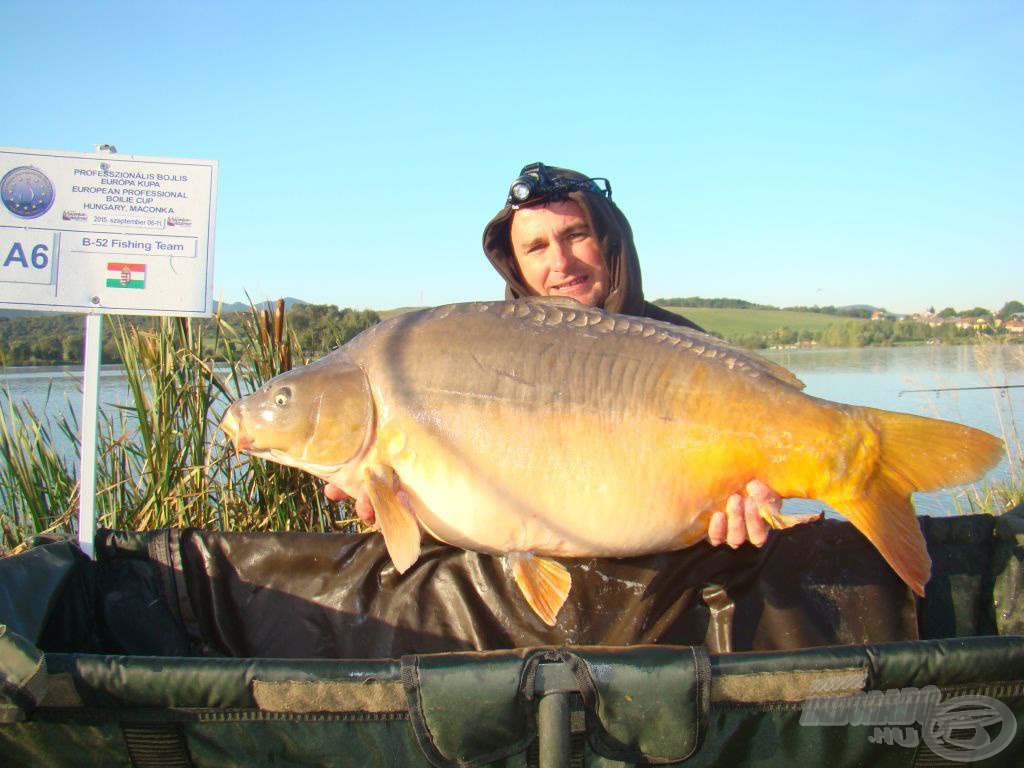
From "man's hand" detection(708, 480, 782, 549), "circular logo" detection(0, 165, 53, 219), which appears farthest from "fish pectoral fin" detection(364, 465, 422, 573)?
"circular logo" detection(0, 165, 53, 219)

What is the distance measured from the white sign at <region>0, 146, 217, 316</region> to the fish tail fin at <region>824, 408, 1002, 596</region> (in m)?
1.65

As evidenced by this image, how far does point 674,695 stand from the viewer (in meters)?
1.08

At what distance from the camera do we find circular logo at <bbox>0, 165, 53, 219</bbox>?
1.88 meters

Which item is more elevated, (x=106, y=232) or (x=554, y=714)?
(x=106, y=232)

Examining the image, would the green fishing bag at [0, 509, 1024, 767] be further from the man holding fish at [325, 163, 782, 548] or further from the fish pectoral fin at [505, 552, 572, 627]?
the man holding fish at [325, 163, 782, 548]

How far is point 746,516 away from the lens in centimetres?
154

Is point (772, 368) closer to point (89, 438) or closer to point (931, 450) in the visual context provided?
point (931, 450)

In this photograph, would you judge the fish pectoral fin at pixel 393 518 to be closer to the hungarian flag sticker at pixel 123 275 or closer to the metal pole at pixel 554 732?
the metal pole at pixel 554 732

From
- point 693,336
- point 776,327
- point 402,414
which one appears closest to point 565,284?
point 693,336

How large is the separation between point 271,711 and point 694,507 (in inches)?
33.8

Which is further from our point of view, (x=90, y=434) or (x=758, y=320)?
(x=758, y=320)

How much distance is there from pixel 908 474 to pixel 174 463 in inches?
95.1

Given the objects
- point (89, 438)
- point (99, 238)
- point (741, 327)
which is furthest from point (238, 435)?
point (741, 327)

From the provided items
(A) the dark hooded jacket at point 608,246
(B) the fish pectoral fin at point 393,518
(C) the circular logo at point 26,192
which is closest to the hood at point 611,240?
(A) the dark hooded jacket at point 608,246
